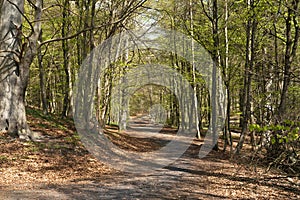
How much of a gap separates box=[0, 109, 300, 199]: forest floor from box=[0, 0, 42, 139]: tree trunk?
1.80ft

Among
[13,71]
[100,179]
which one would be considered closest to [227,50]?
[100,179]

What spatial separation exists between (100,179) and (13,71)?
16.9 feet

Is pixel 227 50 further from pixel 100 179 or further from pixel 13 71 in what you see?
pixel 13 71

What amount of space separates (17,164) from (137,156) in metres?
6.14

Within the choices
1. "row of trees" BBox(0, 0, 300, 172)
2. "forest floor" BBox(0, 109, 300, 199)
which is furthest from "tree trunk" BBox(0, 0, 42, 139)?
"forest floor" BBox(0, 109, 300, 199)

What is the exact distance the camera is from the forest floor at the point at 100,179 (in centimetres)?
692

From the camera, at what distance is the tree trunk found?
9945 mm

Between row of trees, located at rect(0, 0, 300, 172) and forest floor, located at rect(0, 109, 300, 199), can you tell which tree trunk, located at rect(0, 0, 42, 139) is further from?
forest floor, located at rect(0, 109, 300, 199)

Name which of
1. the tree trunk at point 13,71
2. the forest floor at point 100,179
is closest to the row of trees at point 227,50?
the tree trunk at point 13,71

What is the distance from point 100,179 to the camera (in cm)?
852

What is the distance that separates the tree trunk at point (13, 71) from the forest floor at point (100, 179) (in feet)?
1.80

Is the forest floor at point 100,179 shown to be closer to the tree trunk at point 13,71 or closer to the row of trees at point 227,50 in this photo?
the tree trunk at point 13,71

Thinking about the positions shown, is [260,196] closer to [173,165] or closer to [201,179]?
[201,179]

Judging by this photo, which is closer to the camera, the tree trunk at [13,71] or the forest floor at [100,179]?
the forest floor at [100,179]
